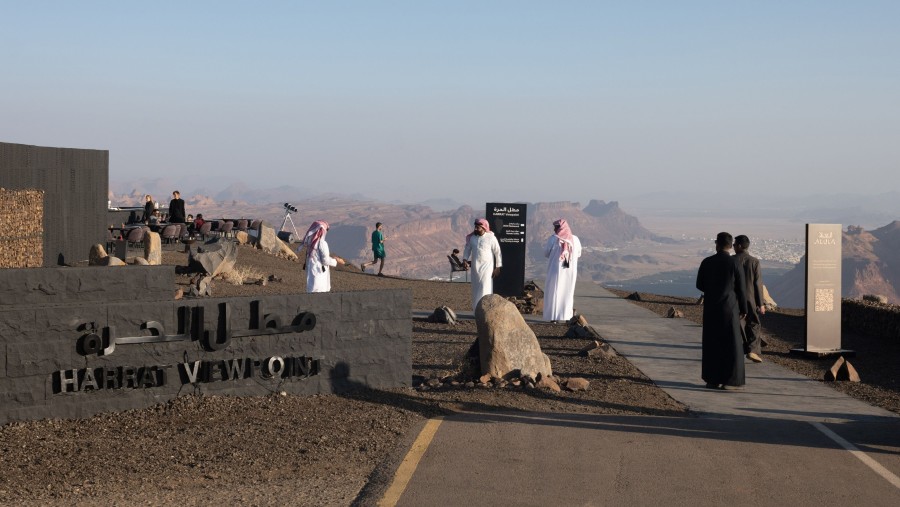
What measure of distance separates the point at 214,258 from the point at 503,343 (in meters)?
13.0

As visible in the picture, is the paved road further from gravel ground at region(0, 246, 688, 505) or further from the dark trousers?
the dark trousers

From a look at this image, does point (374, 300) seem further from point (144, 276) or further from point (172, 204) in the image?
point (172, 204)

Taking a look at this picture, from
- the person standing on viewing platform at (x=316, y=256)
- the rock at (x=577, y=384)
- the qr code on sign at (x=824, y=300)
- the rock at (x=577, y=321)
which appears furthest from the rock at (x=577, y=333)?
the rock at (x=577, y=384)

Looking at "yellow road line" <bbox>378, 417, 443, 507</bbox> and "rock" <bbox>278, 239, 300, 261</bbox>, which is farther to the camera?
"rock" <bbox>278, 239, 300, 261</bbox>

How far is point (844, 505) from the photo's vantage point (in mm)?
6910

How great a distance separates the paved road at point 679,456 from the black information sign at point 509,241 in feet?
41.6

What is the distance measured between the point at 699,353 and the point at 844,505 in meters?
8.03

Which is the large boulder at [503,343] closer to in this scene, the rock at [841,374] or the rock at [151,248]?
the rock at [841,374]

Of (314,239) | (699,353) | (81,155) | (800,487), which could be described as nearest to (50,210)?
(81,155)

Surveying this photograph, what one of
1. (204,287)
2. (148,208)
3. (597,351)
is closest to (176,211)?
(148,208)

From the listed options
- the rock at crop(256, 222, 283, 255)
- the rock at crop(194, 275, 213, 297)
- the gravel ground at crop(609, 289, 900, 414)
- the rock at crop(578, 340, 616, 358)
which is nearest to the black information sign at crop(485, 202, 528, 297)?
the gravel ground at crop(609, 289, 900, 414)

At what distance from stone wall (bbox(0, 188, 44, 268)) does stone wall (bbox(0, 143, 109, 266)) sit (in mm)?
145

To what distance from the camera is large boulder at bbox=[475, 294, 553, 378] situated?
11.3 meters

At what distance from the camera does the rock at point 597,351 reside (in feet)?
46.1
